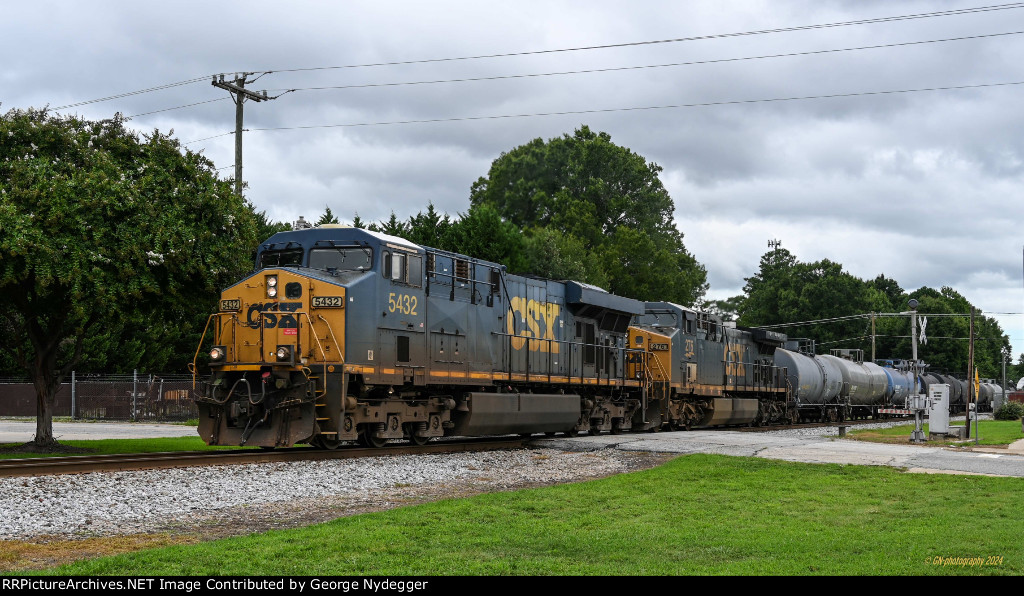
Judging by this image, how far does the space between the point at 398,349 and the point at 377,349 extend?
0.71m

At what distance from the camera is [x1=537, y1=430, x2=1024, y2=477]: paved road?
715 inches

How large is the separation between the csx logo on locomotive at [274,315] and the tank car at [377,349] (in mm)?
25

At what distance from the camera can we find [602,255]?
70750 mm

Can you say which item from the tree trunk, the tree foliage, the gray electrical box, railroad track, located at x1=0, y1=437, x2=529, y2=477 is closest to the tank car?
railroad track, located at x1=0, y1=437, x2=529, y2=477

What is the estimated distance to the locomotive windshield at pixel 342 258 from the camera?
18.3 metres

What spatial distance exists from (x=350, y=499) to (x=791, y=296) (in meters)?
96.8

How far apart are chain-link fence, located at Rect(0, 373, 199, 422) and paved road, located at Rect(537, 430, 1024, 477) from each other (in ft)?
88.5

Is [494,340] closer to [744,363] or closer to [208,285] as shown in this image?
[208,285]

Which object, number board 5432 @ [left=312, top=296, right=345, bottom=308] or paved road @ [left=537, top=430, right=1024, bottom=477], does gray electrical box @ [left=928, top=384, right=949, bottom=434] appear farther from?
number board 5432 @ [left=312, top=296, right=345, bottom=308]

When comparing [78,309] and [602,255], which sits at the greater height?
[602,255]

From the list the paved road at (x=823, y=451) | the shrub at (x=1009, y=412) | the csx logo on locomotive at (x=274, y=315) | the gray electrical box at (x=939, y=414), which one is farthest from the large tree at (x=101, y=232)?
the shrub at (x=1009, y=412)

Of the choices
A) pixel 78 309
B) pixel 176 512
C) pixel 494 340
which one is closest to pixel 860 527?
pixel 176 512

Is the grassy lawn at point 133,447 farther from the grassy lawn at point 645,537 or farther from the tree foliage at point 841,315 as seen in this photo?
the tree foliage at point 841,315

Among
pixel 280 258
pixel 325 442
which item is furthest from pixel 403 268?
pixel 325 442
